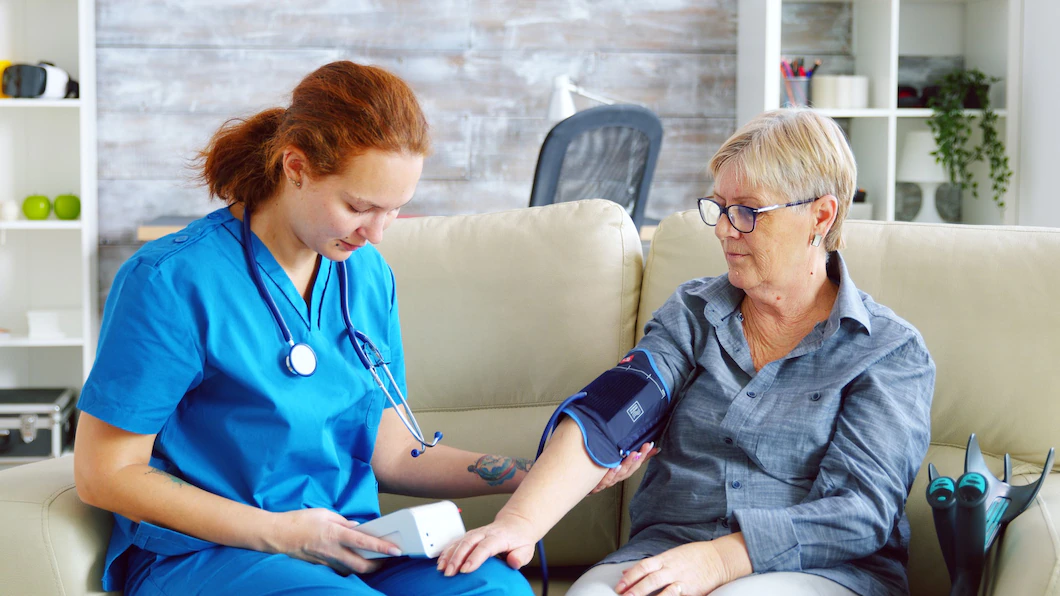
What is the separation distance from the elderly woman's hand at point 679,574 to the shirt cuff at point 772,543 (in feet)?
0.14

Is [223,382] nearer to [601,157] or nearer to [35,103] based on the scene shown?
[601,157]

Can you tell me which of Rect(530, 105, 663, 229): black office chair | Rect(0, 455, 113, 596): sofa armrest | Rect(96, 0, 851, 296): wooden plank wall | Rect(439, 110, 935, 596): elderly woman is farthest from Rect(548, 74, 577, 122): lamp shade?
Rect(0, 455, 113, 596): sofa armrest

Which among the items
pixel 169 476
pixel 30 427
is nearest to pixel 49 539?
pixel 169 476

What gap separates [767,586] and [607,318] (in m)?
0.60

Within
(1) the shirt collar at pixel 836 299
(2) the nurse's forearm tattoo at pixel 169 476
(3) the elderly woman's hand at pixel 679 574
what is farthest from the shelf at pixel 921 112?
(2) the nurse's forearm tattoo at pixel 169 476

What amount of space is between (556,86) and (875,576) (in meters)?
2.45

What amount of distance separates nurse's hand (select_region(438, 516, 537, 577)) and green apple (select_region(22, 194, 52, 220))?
8.72ft

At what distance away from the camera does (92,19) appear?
339 centimetres

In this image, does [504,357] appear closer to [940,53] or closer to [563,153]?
[563,153]

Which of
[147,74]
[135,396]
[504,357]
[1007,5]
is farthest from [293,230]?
[1007,5]

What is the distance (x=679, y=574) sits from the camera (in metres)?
1.20

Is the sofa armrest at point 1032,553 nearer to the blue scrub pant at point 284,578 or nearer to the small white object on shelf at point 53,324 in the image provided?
the blue scrub pant at point 284,578

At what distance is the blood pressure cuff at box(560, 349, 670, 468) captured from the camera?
130 cm

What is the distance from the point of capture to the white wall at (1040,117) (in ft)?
10.3
